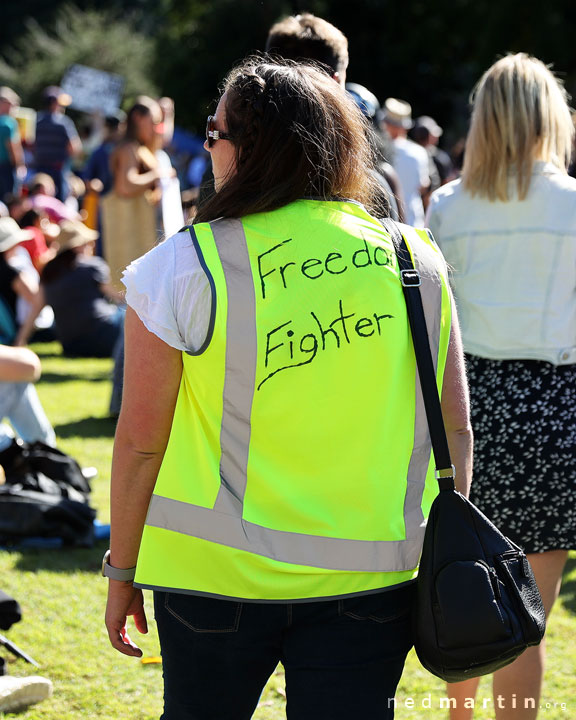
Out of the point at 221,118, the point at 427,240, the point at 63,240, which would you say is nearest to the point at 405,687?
the point at 427,240

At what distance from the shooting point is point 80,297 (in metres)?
9.02

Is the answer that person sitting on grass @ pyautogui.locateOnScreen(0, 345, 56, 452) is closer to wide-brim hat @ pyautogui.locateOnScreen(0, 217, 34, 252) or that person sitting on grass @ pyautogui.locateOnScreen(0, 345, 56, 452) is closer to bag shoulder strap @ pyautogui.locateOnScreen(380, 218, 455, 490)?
wide-brim hat @ pyautogui.locateOnScreen(0, 217, 34, 252)

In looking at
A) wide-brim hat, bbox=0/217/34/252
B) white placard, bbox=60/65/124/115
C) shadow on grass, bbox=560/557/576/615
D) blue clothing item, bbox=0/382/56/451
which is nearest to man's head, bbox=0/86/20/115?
white placard, bbox=60/65/124/115

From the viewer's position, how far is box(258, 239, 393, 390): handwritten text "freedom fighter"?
1.71m

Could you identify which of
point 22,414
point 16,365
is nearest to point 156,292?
point 16,365

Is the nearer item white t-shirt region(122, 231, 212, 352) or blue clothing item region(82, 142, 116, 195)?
white t-shirt region(122, 231, 212, 352)

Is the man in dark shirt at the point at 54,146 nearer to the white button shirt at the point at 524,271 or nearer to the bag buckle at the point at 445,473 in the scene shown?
the white button shirt at the point at 524,271

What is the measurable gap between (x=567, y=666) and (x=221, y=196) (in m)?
2.59

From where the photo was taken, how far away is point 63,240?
351 inches

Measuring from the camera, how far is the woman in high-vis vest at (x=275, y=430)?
172 cm

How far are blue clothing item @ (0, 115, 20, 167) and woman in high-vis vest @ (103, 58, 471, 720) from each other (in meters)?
11.6

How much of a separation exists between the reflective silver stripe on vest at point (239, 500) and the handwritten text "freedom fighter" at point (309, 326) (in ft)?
0.11

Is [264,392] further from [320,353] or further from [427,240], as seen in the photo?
[427,240]

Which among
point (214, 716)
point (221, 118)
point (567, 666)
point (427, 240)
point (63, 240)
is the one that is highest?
point (221, 118)
